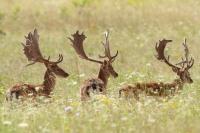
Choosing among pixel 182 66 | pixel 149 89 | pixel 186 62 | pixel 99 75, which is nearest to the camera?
pixel 149 89

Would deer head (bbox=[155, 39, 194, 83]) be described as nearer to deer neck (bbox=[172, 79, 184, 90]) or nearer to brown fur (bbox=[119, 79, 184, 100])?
deer neck (bbox=[172, 79, 184, 90])

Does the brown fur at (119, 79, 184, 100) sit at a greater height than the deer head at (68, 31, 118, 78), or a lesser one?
lesser

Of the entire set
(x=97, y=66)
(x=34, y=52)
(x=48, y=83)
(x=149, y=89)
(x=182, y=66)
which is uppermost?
(x=34, y=52)

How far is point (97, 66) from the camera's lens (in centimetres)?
2003

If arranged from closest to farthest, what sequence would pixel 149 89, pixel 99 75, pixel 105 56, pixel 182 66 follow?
1. pixel 149 89
2. pixel 99 75
3. pixel 105 56
4. pixel 182 66

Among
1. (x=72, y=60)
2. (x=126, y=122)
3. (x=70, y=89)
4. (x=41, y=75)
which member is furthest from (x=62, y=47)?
(x=126, y=122)

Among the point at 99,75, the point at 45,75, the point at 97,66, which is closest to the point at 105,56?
the point at 99,75

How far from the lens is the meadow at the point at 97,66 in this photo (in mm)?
10250

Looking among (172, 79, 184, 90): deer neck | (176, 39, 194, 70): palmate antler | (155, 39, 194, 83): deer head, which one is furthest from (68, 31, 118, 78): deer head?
(176, 39, 194, 70): palmate antler

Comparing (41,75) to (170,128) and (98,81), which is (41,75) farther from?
(170,128)

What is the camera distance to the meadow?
10250mm

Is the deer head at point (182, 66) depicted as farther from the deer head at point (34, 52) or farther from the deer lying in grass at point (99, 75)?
the deer head at point (34, 52)

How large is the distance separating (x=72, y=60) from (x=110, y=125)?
11571 mm

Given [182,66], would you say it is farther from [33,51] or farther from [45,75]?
[33,51]
